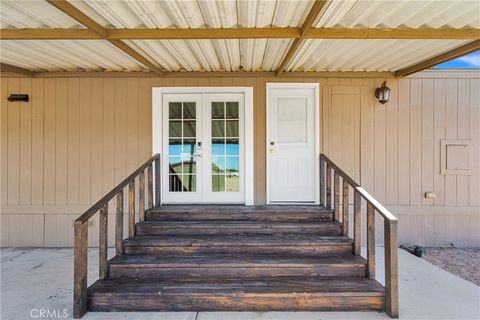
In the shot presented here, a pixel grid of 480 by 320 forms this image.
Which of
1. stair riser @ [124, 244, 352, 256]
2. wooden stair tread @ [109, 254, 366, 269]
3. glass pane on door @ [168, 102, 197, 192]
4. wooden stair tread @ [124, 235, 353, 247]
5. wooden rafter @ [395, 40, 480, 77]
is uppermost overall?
wooden rafter @ [395, 40, 480, 77]

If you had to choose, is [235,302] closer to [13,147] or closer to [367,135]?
[367,135]

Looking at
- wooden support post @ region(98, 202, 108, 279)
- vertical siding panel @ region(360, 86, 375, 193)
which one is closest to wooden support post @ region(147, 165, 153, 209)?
wooden support post @ region(98, 202, 108, 279)

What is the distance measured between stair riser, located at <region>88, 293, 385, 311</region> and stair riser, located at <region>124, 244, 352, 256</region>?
64 cm

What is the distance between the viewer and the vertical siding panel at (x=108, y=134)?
183 inches

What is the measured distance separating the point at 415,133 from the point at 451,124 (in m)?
0.61

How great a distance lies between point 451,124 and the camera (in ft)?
15.5

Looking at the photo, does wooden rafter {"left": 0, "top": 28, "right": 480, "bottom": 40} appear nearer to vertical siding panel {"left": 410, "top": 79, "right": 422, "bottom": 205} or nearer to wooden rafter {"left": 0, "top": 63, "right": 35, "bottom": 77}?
wooden rafter {"left": 0, "top": 63, "right": 35, "bottom": 77}

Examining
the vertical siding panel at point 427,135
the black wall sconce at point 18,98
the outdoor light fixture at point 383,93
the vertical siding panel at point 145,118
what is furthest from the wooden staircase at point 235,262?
the black wall sconce at point 18,98

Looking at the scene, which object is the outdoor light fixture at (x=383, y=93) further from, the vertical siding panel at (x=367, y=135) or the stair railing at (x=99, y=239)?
the stair railing at (x=99, y=239)

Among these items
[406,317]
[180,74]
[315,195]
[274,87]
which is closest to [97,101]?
[180,74]

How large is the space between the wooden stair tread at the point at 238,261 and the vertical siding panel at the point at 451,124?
8.61 ft

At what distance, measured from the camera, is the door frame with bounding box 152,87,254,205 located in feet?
15.1

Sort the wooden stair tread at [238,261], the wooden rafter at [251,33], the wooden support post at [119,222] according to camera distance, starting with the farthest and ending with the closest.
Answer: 1. the wooden support post at [119,222]
2. the wooden stair tread at [238,261]
3. the wooden rafter at [251,33]

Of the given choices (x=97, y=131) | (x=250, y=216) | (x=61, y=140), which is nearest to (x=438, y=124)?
(x=250, y=216)
